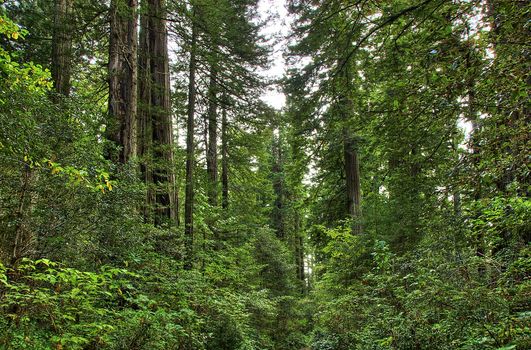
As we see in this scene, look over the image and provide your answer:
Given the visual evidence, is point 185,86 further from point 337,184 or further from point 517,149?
point 517,149

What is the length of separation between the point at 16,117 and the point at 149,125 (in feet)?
18.0

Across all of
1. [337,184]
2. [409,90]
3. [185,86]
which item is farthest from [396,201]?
[185,86]

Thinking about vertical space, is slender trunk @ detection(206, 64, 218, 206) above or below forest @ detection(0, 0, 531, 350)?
above

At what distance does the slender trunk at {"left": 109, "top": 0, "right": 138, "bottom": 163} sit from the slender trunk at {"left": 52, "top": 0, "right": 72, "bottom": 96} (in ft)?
3.08

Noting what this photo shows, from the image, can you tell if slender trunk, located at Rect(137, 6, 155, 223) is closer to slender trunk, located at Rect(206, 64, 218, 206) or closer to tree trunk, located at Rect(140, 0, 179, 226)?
tree trunk, located at Rect(140, 0, 179, 226)

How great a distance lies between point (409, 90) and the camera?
3898 millimetres

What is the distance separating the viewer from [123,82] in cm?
768

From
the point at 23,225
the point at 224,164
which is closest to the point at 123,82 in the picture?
the point at 23,225

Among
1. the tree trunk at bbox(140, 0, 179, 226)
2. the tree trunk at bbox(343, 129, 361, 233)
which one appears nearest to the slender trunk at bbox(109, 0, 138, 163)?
the tree trunk at bbox(140, 0, 179, 226)

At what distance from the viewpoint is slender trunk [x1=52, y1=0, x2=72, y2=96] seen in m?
7.38

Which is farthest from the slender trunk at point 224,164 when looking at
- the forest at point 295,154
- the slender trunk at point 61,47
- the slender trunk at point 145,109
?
the slender trunk at point 61,47

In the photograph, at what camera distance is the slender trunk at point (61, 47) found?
7.38 m

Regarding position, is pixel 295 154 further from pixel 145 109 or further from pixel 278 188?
pixel 278 188

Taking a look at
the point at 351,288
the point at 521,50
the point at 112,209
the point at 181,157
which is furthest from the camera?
the point at 181,157
